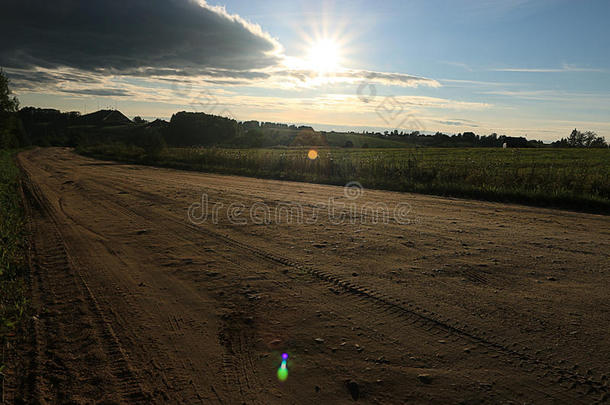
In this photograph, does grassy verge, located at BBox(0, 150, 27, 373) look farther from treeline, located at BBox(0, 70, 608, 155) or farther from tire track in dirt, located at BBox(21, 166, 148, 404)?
treeline, located at BBox(0, 70, 608, 155)

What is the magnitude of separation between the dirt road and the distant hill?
154m

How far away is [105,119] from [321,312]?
165085mm

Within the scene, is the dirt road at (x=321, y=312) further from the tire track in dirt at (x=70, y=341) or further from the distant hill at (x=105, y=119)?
the distant hill at (x=105, y=119)

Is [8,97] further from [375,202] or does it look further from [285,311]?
[285,311]

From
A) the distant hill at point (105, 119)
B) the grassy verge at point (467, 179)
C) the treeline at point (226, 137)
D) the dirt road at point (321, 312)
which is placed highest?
the distant hill at point (105, 119)

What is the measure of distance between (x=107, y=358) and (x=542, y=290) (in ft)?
13.6

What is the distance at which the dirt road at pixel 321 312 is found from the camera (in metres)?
2.63

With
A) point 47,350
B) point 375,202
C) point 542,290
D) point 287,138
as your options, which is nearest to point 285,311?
point 47,350

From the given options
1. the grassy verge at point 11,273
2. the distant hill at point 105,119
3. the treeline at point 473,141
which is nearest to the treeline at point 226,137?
the treeline at point 473,141

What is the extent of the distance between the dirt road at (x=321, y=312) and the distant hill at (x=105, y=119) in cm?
15410

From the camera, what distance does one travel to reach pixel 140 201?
31.5 feet

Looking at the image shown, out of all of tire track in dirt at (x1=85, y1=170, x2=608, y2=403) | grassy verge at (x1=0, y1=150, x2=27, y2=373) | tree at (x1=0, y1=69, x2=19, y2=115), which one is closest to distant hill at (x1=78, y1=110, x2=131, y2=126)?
tree at (x1=0, y1=69, x2=19, y2=115)

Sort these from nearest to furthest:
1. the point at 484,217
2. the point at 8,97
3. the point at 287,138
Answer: the point at 484,217 → the point at 8,97 → the point at 287,138

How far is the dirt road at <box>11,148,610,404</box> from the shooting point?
8.63 feet
